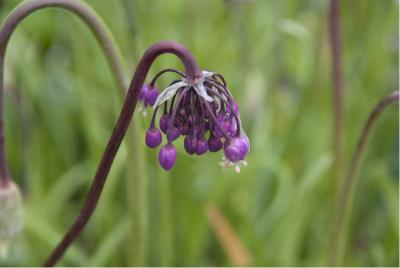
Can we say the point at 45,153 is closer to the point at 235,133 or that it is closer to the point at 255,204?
the point at 255,204

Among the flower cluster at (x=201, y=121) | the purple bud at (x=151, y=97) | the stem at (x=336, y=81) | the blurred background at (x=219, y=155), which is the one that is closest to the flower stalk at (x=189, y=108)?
the flower cluster at (x=201, y=121)

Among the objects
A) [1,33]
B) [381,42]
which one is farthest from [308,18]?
[1,33]

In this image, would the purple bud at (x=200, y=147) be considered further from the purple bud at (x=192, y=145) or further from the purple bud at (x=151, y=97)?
the purple bud at (x=151, y=97)

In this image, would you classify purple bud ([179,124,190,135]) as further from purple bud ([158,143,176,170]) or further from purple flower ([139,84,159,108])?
purple flower ([139,84,159,108])

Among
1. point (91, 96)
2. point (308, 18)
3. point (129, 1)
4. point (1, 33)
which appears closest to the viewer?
point (1, 33)

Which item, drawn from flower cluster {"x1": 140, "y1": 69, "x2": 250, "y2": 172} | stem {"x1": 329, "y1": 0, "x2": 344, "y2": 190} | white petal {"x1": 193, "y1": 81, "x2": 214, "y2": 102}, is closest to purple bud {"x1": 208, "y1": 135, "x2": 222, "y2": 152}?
flower cluster {"x1": 140, "y1": 69, "x2": 250, "y2": 172}

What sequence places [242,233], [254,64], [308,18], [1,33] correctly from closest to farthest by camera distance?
[1,33], [242,233], [254,64], [308,18]

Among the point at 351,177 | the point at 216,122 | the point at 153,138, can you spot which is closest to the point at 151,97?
the point at 153,138
